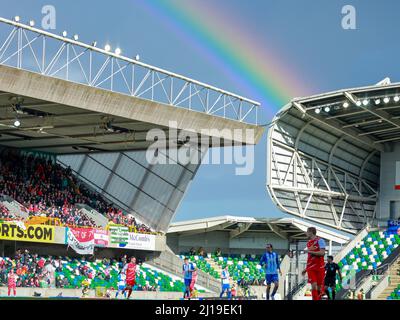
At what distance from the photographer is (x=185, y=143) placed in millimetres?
50031

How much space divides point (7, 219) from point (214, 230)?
2300 cm

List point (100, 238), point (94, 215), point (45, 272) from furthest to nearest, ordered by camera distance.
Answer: point (94, 215), point (100, 238), point (45, 272)

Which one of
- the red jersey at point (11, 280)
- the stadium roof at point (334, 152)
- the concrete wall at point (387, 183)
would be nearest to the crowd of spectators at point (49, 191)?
the red jersey at point (11, 280)

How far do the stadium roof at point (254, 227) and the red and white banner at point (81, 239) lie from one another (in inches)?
538

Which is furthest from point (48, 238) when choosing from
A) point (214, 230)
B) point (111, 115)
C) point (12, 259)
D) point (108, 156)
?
point (214, 230)

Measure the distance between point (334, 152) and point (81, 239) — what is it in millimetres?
20400

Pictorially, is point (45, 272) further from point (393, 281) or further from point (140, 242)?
point (393, 281)

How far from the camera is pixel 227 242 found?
2463 inches

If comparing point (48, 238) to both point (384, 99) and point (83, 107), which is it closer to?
point (83, 107)

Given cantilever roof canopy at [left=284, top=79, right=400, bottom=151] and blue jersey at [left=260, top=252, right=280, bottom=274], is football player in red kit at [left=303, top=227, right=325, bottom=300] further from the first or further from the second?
cantilever roof canopy at [left=284, top=79, right=400, bottom=151]

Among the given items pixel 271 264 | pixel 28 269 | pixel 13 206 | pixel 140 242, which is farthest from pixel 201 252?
pixel 271 264

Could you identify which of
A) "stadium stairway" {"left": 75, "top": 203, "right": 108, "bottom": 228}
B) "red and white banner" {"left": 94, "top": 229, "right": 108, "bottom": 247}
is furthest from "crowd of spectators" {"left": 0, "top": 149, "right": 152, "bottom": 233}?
"red and white banner" {"left": 94, "top": 229, "right": 108, "bottom": 247}
